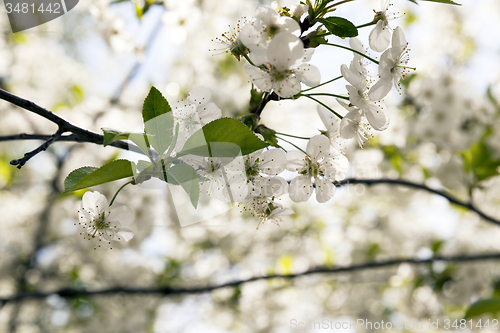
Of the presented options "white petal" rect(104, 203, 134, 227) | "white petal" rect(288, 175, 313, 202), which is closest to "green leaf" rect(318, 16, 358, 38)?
"white petal" rect(288, 175, 313, 202)

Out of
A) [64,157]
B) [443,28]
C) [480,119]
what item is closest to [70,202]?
[64,157]

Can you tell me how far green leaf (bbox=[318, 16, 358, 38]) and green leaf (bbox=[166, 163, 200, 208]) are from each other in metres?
0.35

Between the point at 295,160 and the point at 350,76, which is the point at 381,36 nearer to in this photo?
the point at 350,76

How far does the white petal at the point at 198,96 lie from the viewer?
0.63 metres

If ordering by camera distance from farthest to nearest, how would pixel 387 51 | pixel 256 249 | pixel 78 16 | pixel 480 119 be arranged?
pixel 256 249
pixel 78 16
pixel 480 119
pixel 387 51

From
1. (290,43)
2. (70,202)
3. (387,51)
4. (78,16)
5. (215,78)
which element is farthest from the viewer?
(215,78)

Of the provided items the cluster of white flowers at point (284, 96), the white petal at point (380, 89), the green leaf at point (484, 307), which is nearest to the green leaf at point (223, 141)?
the cluster of white flowers at point (284, 96)

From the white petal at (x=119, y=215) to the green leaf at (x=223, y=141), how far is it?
202 millimetres

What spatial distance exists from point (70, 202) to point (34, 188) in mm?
1197

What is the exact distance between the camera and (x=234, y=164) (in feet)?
1.90

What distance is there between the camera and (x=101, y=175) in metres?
0.49

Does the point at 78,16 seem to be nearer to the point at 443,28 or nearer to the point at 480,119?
the point at 480,119

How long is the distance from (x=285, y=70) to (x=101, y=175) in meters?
0.35

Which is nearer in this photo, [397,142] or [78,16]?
[397,142]
